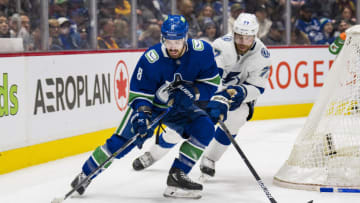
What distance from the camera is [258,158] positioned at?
220 inches

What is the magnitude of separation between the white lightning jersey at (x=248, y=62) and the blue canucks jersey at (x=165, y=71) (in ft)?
1.99

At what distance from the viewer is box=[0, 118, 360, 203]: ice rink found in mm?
4059

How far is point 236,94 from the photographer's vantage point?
4.43 metres

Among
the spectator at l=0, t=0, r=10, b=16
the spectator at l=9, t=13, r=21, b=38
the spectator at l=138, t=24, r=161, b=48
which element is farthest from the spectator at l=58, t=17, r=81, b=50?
the spectator at l=138, t=24, r=161, b=48

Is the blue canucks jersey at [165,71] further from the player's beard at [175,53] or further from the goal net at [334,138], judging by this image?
the goal net at [334,138]

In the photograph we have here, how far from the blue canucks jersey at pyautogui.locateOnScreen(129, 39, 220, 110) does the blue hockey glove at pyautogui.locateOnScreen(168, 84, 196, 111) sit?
63 millimetres

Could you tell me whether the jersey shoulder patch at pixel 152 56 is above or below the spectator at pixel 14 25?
below

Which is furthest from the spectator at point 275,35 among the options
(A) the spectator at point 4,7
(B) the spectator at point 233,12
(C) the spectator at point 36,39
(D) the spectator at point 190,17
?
(A) the spectator at point 4,7

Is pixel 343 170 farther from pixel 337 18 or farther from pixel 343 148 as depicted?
pixel 337 18

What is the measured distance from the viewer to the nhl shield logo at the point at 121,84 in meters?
6.38

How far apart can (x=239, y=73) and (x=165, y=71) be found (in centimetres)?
91

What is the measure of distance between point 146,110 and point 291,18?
5.24 metres

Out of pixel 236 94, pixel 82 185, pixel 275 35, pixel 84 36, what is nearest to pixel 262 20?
pixel 275 35

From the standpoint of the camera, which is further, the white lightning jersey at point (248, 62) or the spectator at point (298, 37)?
the spectator at point (298, 37)
